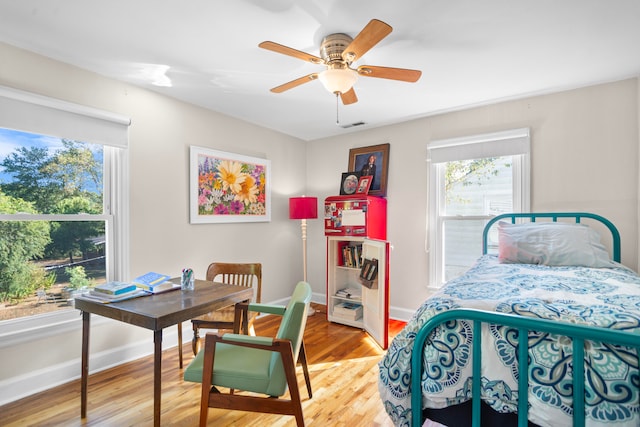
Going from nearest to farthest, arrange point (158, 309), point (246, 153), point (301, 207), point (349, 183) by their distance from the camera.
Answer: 1. point (158, 309)
2. point (246, 153)
3. point (301, 207)
4. point (349, 183)

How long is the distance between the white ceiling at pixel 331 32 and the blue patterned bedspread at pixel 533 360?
1.52m

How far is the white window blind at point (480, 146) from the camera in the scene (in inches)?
119

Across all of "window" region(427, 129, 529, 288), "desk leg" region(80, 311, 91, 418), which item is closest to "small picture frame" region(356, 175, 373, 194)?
"window" region(427, 129, 529, 288)

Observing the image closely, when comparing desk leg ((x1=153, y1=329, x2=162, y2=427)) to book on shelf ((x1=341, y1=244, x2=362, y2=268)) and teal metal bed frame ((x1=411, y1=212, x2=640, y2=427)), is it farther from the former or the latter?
book on shelf ((x1=341, y1=244, x2=362, y2=268))

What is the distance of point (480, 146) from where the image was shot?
10.5ft

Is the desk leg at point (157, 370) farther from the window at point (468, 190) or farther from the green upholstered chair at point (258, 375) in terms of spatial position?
the window at point (468, 190)

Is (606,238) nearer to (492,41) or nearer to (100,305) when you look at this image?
(492,41)

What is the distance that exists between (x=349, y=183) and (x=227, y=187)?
58.5 inches

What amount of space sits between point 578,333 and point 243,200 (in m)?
3.20

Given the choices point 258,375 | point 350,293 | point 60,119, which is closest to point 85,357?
point 258,375

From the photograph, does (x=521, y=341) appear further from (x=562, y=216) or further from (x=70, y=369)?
(x=70, y=369)

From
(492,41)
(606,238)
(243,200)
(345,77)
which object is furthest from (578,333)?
(243,200)

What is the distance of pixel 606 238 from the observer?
105 inches

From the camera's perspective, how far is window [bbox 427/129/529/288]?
3.08m
